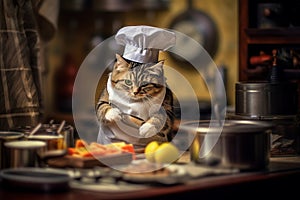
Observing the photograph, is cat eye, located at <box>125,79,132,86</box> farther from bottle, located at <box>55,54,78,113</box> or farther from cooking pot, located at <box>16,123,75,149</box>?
bottle, located at <box>55,54,78,113</box>

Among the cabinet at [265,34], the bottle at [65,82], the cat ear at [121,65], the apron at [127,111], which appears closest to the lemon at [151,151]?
the apron at [127,111]

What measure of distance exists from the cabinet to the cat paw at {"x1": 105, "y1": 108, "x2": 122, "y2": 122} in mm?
773

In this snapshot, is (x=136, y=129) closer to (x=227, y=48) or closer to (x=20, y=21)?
(x=20, y=21)

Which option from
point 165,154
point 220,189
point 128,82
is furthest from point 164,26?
point 220,189

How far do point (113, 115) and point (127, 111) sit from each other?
0.05m

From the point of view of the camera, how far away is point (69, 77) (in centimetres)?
509

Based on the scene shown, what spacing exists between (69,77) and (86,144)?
3.20m

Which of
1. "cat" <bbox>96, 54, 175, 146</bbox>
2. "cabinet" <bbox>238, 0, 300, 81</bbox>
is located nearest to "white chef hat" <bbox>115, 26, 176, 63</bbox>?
"cat" <bbox>96, 54, 175, 146</bbox>

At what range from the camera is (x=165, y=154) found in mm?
1802

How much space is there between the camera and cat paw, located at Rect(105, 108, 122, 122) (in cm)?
202

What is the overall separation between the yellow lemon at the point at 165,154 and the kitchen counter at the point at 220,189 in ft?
0.46

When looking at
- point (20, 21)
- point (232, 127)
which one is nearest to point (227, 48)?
point (20, 21)

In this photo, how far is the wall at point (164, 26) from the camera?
15.4ft

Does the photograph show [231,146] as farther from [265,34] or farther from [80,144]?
[265,34]
